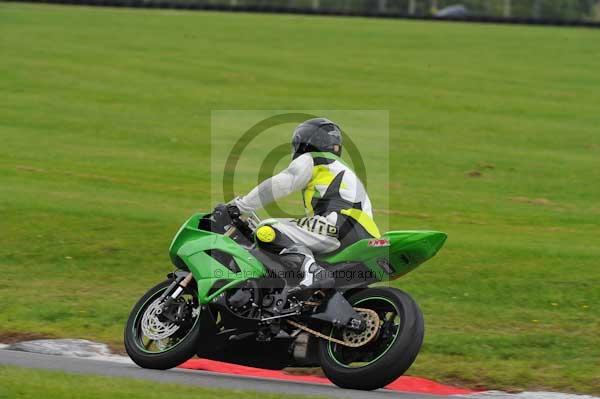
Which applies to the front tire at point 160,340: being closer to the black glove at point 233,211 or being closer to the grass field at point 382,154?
the black glove at point 233,211

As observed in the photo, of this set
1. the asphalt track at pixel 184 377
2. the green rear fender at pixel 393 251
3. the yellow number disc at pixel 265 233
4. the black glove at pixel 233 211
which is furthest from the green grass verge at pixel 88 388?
the black glove at pixel 233 211

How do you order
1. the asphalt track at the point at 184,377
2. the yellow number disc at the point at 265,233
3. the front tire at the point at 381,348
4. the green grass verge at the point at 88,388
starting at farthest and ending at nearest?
the yellow number disc at the point at 265,233
the asphalt track at the point at 184,377
the front tire at the point at 381,348
the green grass verge at the point at 88,388

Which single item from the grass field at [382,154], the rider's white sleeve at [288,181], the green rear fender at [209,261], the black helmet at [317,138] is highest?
the black helmet at [317,138]

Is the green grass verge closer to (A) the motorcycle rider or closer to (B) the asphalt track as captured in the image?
(B) the asphalt track

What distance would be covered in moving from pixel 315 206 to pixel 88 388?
2482 mm

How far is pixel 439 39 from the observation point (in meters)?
43.0

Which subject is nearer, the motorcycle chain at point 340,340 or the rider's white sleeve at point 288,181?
Answer: the motorcycle chain at point 340,340

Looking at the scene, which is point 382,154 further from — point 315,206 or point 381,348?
point 381,348

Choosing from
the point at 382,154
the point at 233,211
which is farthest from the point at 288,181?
the point at 382,154

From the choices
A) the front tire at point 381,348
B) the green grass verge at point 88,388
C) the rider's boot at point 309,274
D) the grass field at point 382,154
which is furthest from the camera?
the grass field at point 382,154

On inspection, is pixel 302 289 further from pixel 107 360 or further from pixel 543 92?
pixel 543 92

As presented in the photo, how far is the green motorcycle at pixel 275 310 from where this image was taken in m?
8.34

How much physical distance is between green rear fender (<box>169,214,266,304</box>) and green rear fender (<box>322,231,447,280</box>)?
0.77 metres

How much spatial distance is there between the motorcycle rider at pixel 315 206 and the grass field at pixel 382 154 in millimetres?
1827
